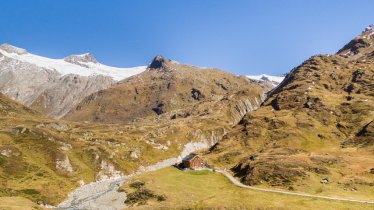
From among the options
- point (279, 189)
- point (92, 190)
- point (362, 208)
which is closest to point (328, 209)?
point (362, 208)

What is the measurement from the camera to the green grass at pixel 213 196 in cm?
9919

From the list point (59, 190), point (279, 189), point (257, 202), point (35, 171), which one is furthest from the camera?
point (35, 171)

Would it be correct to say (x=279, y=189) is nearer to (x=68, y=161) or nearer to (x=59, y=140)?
(x=68, y=161)

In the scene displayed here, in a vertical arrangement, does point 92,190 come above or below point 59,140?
below

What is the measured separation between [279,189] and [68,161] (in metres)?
93.6

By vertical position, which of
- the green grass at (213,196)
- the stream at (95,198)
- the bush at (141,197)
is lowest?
the stream at (95,198)

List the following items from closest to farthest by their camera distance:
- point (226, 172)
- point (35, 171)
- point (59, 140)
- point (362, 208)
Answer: point (362, 208), point (35, 171), point (226, 172), point (59, 140)

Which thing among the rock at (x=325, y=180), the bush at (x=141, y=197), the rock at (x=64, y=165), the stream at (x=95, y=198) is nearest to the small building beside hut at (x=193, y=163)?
the stream at (x=95, y=198)

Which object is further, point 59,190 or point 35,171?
point 35,171

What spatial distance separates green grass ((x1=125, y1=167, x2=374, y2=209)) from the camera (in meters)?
99.2

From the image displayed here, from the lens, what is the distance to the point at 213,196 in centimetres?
11494

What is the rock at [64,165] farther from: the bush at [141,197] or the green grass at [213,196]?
the bush at [141,197]

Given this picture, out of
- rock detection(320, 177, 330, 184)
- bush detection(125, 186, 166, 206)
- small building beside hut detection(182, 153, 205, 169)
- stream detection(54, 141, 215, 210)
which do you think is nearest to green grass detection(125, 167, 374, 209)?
bush detection(125, 186, 166, 206)

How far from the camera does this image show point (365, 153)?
172875 millimetres
